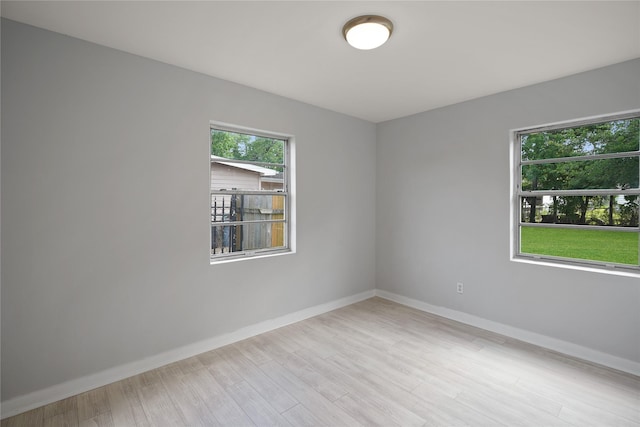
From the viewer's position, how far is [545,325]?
297 centimetres

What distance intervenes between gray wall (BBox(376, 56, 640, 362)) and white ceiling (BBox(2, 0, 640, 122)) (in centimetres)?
31

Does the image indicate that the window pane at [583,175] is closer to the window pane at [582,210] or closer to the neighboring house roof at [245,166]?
the window pane at [582,210]

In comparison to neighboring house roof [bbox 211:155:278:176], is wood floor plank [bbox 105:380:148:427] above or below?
below

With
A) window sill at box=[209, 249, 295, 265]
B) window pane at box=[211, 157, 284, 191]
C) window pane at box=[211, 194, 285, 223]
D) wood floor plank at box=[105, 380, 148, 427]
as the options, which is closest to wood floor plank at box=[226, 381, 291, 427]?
wood floor plank at box=[105, 380, 148, 427]

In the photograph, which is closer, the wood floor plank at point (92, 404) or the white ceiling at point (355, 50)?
the white ceiling at point (355, 50)

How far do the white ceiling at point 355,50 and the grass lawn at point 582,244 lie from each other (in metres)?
1.53

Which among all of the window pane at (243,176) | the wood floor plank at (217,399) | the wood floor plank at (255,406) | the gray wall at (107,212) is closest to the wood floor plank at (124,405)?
the gray wall at (107,212)

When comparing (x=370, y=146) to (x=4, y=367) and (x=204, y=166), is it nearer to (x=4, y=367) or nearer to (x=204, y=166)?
(x=204, y=166)

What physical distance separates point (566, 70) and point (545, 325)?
2431 mm

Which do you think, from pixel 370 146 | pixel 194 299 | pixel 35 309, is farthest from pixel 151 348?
pixel 370 146

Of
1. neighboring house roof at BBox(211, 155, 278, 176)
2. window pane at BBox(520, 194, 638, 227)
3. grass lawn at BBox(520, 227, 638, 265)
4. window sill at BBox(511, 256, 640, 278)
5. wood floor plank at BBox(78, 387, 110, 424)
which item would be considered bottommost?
wood floor plank at BBox(78, 387, 110, 424)

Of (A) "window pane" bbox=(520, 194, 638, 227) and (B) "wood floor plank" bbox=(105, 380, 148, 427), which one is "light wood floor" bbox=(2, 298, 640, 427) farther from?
(A) "window pane" bbox=(520, 194, 638, 227)

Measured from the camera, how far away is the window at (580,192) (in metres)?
2.69

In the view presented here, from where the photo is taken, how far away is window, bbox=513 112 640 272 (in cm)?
269
